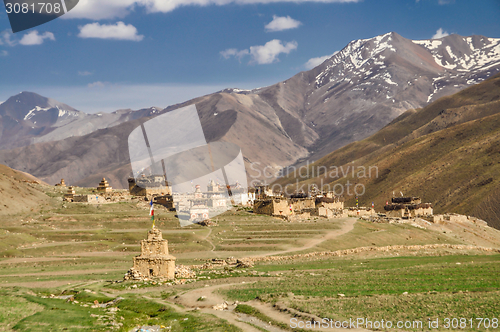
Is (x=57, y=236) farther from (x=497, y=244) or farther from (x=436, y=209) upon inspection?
(x=436, y=209)

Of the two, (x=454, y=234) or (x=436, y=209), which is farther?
(x=436, y=209)

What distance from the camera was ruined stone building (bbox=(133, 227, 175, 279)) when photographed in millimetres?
42312

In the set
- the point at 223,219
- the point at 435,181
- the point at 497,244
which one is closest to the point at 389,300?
the point at 223,219

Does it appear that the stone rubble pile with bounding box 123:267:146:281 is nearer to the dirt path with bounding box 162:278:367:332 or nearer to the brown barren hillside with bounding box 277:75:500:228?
the dirt path with bounding box 162:278:367:332

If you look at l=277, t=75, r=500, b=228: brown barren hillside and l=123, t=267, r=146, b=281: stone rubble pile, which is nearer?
l=123, t=267, r=146, b=281: stone rubble pile

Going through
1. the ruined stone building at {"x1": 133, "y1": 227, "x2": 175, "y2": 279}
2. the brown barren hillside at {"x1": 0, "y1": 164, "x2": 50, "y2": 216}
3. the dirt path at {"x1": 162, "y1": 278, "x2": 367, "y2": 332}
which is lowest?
the dirt path at {"x1": 162, "y1": 278, "x2": 367, "y2": 332}

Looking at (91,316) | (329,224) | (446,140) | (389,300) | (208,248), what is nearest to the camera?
(91,316)

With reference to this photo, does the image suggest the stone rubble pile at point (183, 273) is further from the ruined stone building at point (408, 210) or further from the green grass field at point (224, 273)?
the ruined stone building at point (408, 210)

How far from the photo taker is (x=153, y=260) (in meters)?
42.2

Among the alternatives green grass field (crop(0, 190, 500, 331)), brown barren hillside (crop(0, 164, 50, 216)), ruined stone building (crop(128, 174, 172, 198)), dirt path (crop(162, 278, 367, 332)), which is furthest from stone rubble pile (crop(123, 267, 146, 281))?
ruined stone building (crop(128, 174, 172, 198))

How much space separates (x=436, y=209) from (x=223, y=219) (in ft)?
201

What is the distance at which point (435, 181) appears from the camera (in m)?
141

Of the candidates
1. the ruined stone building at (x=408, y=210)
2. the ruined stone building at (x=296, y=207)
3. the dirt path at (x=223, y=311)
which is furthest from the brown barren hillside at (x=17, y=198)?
the ruined stone building at (x=408, y=210)

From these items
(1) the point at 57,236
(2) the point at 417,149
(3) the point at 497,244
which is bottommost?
(3) the point at 497,244
